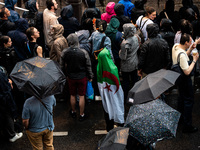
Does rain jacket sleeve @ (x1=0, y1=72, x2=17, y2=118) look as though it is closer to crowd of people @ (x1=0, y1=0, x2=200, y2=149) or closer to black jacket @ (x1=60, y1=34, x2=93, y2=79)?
crowd of people @ (x1=0, y1=0, x2=200, y2=149)

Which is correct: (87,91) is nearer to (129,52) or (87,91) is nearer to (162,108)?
(129,52)

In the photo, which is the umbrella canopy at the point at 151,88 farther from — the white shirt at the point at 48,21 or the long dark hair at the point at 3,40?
the white shirt at the point at 48,21

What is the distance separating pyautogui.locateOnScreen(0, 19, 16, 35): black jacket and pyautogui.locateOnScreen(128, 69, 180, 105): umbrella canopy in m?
4.49

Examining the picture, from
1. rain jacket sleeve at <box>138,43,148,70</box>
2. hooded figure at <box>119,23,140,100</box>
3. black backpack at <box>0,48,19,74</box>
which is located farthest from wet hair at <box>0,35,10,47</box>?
rain jacket sleeve at <box>138,43,148,70</box>

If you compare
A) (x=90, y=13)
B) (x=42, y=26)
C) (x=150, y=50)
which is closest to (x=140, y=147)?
(x=150, y=50)

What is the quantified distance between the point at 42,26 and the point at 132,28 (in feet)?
10.9

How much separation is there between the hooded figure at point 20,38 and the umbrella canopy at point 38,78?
2766 millimetres

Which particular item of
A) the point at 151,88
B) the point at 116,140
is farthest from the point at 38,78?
the point at 151,88

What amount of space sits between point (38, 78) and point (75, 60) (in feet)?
6.67

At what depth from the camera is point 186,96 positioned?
17.5 feet

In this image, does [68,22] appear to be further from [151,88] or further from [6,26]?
[151,88]

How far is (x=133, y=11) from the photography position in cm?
800

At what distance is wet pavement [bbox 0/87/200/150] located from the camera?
5.15 meters

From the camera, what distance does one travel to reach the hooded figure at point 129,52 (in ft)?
19.5
